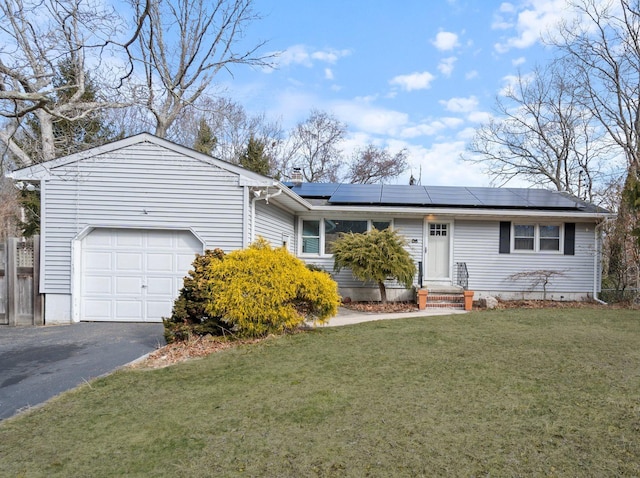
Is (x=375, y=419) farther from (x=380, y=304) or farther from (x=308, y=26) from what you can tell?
(x=308, y=26)

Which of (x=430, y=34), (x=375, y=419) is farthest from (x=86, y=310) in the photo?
(x=430, y=34)

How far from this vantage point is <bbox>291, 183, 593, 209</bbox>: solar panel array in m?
12.1

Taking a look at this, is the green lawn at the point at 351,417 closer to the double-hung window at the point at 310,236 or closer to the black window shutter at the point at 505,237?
the black window shutter at the point at 505,237

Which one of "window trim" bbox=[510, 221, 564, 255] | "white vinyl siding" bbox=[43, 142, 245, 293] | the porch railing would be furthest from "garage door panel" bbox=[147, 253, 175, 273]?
"window trim" bbox=[510, 221, 564, 255]

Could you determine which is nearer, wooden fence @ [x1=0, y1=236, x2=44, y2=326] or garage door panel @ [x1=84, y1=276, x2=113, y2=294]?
wooden fence @ [x1=0, y1=236, x2=44, y2=326]

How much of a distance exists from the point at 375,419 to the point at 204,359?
307 cm

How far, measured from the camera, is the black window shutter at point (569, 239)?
39.8ft

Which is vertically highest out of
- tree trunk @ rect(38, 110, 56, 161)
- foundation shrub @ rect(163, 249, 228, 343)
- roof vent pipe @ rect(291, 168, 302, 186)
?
tree trunk @ rect(38, 110, 56, 161)

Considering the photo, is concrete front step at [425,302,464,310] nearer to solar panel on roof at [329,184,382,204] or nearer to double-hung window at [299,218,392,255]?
double-hung window at [299,218,392,255]

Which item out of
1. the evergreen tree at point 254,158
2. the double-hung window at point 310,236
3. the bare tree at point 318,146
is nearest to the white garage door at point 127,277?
the double-hung window at point 310,236

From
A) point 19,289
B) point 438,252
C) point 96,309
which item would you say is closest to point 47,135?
point 19,289

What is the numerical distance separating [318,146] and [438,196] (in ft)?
51.8

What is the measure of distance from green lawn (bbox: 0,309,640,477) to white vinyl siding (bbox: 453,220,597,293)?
19.4 feet

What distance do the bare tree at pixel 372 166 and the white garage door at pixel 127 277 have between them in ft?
65.9
